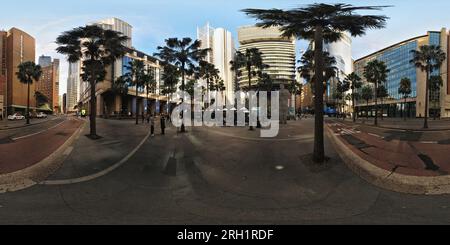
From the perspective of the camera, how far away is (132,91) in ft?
285

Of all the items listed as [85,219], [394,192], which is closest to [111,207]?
[85,219]

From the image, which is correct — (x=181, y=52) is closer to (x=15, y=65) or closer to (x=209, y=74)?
(x=209, y=74)

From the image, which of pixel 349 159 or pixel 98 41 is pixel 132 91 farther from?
pixel 349 159

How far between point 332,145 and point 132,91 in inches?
3081

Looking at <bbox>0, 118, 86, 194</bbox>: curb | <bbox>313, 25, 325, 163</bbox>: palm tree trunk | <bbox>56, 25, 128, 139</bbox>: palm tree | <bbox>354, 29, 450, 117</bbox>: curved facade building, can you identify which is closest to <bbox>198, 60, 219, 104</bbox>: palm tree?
<bbox>56, 25, 128, 139</bbox>: palm tree

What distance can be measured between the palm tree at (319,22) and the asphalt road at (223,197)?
184 cm

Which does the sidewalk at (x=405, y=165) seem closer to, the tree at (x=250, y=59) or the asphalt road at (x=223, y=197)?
the asphalt road at (x=223, y=197)

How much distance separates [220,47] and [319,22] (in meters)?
29.9

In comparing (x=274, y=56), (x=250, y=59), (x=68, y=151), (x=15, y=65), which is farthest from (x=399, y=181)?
(x=15, y=65)

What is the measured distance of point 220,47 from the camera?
41281 mm

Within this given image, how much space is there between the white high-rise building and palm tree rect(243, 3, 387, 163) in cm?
882

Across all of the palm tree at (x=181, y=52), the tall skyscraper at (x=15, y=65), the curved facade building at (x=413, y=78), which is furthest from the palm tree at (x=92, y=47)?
the curved facade building at (x=413, y=78)

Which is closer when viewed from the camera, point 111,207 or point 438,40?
point 111,207

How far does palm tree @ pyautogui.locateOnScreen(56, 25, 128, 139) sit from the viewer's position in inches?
796
